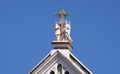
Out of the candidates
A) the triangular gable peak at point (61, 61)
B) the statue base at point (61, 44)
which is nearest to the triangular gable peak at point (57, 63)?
the triangular gable peak at point (61, 61)

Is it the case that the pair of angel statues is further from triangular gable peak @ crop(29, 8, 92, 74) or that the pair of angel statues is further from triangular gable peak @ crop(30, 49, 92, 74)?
triangular gable peak @ crop(30, 49, 92, 74)

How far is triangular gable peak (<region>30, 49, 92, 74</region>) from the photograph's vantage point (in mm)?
31844

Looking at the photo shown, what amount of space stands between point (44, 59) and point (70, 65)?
1625 millimetres

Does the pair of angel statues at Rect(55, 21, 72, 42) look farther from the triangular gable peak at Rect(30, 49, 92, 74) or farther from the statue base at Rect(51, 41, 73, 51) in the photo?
the triangular gable peak at Rect(30, 49, 92, 74)

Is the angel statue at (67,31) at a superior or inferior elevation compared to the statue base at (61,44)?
superior

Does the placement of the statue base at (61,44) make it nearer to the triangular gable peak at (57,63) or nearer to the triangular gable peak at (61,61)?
the triangular gable peak at (61,61)

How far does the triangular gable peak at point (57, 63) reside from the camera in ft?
104

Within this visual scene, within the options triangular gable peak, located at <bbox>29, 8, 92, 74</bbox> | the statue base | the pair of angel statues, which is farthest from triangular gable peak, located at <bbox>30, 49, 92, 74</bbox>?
the pair of angel statues

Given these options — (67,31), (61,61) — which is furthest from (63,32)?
(61,61)

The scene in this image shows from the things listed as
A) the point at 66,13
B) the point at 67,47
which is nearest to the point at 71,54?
the point at 67,47

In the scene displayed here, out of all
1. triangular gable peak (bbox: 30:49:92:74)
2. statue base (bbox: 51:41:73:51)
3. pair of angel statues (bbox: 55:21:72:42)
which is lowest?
triangular gable peak (bbox: 30:49:92:74)

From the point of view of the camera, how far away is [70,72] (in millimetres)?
31750

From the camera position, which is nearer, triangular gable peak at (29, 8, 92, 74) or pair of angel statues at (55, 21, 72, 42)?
triangular gable peak at (29, 8, 92, 74)

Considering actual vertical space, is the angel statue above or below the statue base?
above
